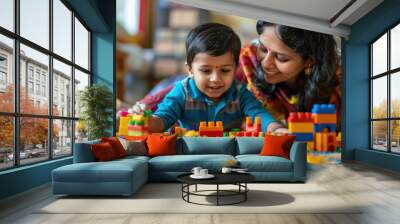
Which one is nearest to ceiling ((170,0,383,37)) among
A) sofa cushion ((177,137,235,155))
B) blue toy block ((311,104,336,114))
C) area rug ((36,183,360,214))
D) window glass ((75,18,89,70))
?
blue toy block ((311,104,336,114))

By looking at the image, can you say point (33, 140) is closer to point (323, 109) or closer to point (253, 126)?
point (253, 126)

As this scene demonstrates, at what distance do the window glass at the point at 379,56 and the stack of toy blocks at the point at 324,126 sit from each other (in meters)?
1.35

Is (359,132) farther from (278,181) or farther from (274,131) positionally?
(278,181)

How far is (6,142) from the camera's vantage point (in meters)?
5.23

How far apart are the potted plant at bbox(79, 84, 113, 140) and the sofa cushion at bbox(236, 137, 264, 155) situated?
10.3 feet

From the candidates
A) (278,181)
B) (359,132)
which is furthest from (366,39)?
(278,181)

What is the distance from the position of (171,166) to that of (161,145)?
2.17 ft

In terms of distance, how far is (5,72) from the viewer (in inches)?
205

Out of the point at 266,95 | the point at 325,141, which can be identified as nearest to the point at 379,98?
the point at 325,141

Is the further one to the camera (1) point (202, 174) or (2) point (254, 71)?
(2) point (254, 71)

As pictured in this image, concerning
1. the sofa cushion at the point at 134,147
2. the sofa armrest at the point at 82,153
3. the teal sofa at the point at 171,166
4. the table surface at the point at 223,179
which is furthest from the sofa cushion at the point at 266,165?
the sofa armrest at the point at 82,153

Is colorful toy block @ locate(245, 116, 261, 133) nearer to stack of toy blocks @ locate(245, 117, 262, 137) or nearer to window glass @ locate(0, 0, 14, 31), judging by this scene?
stack of toy blocks @ locate(245, 117, 262, 137)

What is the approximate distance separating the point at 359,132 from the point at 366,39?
226 centimetres

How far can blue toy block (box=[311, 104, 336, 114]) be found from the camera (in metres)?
9.80
